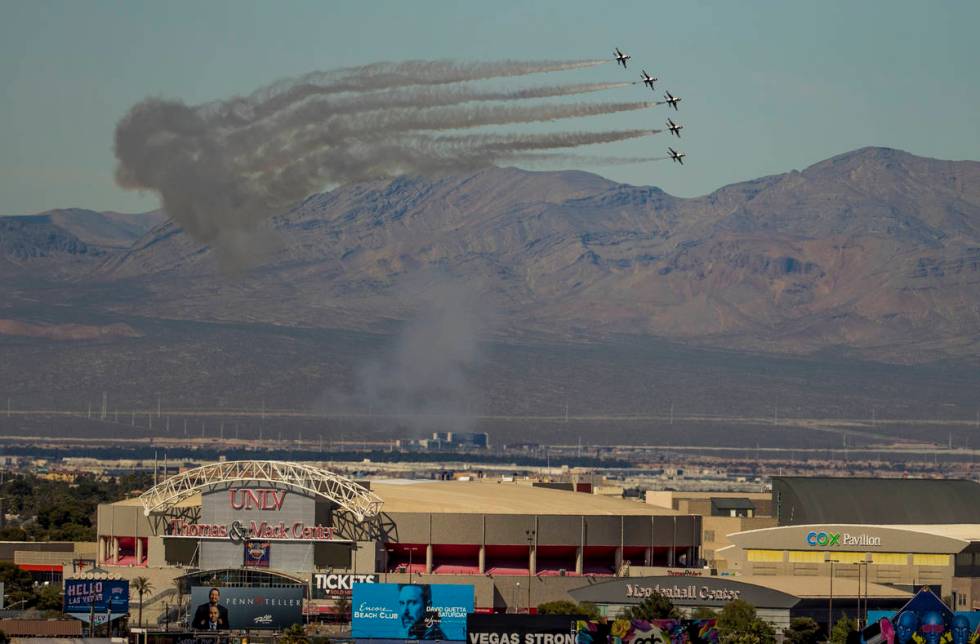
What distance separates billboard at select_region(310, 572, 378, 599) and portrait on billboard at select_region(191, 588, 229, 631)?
23822 millimetres

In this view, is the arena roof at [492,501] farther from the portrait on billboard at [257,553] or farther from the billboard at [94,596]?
the billboard at [94,596]

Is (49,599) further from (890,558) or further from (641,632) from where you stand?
(890,558)

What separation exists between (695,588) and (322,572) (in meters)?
28.8

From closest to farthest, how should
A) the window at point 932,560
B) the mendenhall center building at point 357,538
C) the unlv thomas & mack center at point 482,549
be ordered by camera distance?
the unlv thomas & mack center at point 482,549 → the mendenhall center building at point 357,538 → the window at point 932,560

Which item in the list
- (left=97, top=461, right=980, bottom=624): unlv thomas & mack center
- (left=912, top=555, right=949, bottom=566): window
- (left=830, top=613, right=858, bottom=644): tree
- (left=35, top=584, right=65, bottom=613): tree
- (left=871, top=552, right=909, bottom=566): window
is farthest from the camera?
(left=871, top=552, right=909, bottom=566): window

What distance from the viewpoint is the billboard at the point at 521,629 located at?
392 feet

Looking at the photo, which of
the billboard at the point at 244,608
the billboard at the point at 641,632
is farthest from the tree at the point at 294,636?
the billboard at the point at 641,632

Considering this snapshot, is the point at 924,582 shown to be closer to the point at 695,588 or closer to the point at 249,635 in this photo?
the point at 695,588

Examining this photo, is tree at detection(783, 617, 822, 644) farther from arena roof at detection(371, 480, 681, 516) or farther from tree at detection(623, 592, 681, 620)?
arena roof at detection(371, 480, 681, 516)

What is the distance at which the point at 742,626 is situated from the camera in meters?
147

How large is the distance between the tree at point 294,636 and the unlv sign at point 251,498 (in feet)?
111

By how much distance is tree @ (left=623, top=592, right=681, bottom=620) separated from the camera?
145625mm

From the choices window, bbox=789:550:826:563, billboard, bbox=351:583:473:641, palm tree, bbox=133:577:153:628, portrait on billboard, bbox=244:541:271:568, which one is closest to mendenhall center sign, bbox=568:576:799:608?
billboard, bbox=351:583:473:641

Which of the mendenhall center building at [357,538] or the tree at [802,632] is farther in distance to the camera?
the mendenhall center building at [357,538]
